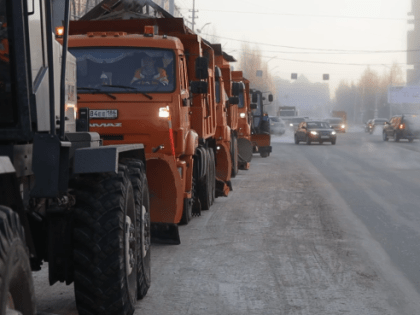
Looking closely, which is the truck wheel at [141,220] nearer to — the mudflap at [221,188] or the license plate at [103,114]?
the license plate at [103,114]

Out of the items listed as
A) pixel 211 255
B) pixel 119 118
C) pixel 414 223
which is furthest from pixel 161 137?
pixel 414 223

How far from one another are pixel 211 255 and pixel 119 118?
6.88ft

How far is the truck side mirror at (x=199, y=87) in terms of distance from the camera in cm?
1112

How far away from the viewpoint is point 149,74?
32.4ft

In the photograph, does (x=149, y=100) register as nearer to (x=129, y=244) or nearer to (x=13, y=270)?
(x=129, y=244)

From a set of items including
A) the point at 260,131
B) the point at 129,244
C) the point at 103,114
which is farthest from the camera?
the point at 260,131

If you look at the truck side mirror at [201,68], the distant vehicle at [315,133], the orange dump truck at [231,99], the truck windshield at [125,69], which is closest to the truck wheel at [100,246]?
the truck windshield at [125,69]

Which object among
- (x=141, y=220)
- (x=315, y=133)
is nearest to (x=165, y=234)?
(x=141, y=220)

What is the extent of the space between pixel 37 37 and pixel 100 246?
146cm

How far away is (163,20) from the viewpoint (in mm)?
11211

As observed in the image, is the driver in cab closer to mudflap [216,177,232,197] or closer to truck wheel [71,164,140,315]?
truck wheel [71,164,140,315]

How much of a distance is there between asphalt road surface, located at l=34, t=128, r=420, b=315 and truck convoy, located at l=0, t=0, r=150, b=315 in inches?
30.9

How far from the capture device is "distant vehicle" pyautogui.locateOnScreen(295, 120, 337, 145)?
44031 millimetres

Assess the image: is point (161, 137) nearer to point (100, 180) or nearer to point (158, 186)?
point (158, 186)
